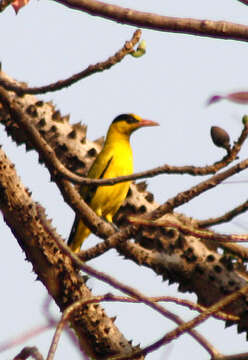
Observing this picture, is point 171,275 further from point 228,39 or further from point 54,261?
point 228,39

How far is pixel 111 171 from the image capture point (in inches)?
A: 334

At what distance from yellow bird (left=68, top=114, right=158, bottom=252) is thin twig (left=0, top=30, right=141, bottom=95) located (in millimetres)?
4297

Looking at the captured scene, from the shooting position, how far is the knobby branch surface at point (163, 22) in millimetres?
2879

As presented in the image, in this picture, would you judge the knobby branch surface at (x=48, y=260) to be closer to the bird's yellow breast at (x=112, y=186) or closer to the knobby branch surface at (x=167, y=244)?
the knobby branch surface at (x=167, y=244)

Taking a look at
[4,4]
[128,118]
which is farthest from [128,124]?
[4,4]

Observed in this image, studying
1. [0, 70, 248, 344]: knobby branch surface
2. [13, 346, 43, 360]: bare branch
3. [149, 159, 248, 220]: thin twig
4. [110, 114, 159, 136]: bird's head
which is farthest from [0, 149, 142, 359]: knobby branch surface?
[110, 114, 159, 136]: bird's head

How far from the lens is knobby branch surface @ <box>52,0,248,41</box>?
9.45 ft

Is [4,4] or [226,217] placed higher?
[4,4]

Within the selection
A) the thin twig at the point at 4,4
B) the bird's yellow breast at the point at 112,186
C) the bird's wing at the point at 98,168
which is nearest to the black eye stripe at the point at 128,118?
the bird's yellow breast at the point at 112,186

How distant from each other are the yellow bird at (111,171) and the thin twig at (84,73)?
4297mm

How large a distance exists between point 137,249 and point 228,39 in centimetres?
162

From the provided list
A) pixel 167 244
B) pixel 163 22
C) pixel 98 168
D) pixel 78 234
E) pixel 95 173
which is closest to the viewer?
pixel 163 22

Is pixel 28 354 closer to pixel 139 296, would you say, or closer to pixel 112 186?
pixel 139 296

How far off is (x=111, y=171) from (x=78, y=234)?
2.60 feet
